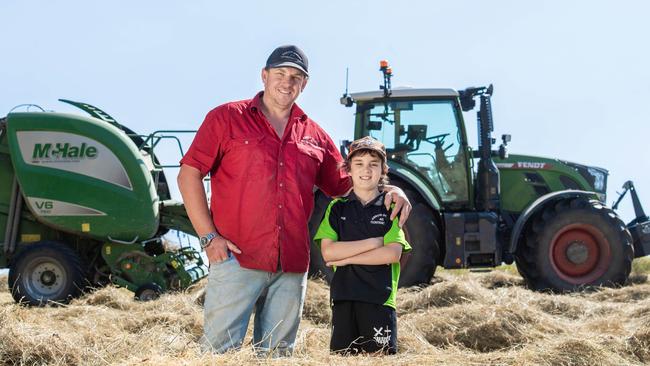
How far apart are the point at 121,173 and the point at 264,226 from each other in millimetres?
6453

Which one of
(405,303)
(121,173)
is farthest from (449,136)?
(121,173)

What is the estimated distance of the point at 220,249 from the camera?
130 inches

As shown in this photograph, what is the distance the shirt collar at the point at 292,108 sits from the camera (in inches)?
136

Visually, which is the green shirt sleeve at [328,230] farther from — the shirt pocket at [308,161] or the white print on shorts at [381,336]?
the white print on shorts at [381,336]

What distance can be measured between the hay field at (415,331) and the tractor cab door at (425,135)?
5.53 feet

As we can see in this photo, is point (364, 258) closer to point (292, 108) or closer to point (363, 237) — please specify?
point (363, 237)

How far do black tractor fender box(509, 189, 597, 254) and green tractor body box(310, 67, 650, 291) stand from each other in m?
0.01

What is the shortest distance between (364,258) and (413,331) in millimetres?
2139

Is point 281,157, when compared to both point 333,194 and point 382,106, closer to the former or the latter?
point 333,194

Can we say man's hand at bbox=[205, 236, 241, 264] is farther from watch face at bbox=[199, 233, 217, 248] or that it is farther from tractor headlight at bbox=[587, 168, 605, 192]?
tractor headlight at bbox=[587, 168, 605, 192]

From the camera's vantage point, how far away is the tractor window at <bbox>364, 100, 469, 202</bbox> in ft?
29.6

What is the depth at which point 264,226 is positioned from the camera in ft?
11.0

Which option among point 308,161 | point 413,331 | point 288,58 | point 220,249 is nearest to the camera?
point 220,249

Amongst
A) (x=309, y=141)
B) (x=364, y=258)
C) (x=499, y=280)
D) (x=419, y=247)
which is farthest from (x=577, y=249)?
(x=309, y=141)
